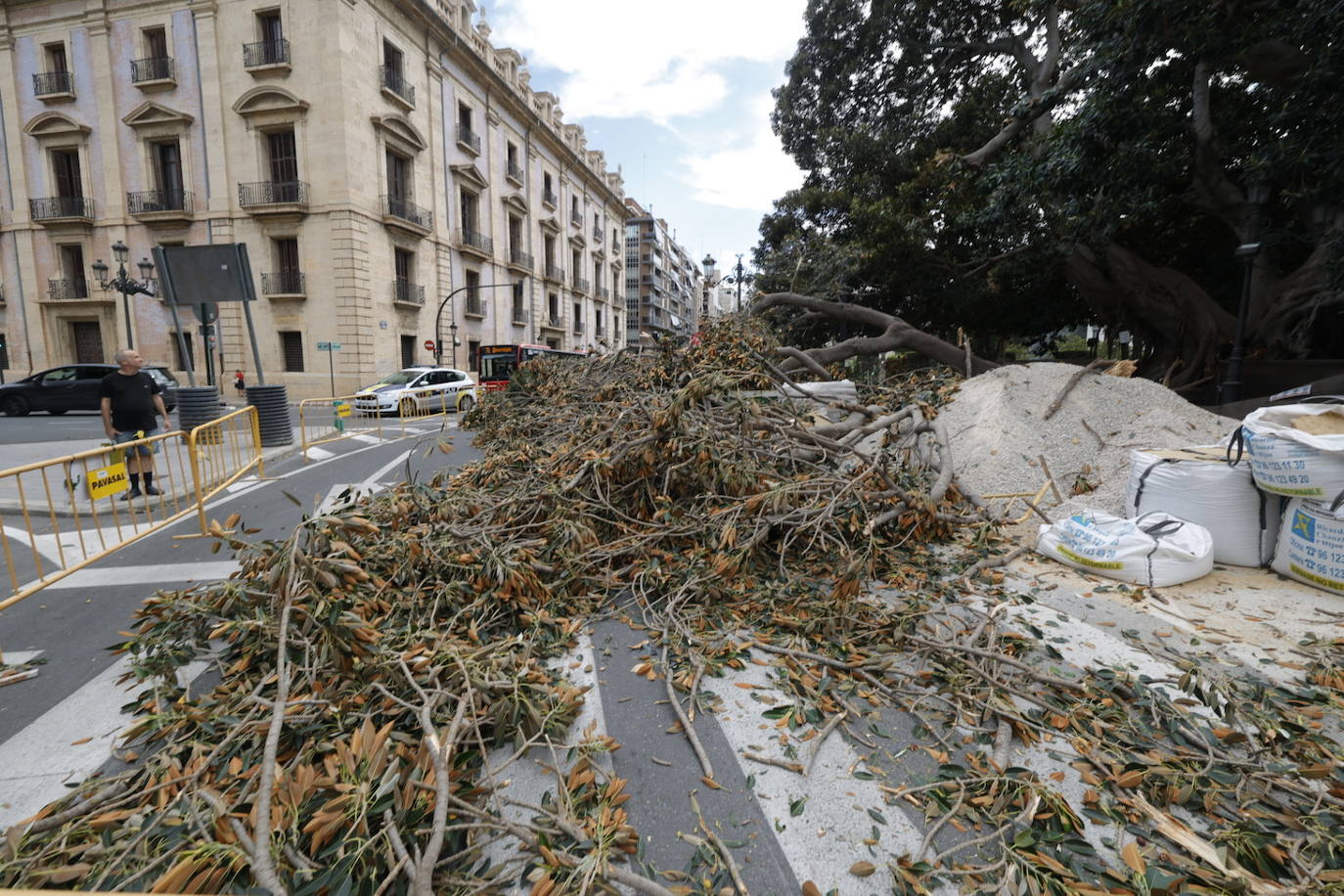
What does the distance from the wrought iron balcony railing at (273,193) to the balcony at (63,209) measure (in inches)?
308

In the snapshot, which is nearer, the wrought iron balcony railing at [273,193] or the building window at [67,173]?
the wrought iron balcony railing at [273,193]

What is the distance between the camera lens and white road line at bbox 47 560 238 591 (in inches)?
169

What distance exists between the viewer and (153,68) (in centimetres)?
2348

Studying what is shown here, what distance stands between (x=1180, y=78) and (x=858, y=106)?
793 centimetres

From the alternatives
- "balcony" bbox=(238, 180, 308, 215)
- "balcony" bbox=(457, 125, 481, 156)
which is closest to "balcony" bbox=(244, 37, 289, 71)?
"balcony" bbox=(238, 180, 308, 215)

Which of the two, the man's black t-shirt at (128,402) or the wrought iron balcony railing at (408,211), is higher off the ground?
the wrought iron balcony railing at (408,211)

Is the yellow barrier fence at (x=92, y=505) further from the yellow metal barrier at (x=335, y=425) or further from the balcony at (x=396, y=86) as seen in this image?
the balcony at (x=396, y=86)

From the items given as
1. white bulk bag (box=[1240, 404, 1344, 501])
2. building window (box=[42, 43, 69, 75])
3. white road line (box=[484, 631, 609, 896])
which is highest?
building window (box=[42, 43, 69, 75])

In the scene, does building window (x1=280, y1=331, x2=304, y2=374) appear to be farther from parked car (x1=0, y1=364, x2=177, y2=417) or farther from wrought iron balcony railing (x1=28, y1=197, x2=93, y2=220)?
wrought iron balcony railing (x1=28, y1=197, x2=93, y2=220)

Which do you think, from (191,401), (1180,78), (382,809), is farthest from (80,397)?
(1180,78)

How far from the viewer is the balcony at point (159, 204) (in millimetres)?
23531

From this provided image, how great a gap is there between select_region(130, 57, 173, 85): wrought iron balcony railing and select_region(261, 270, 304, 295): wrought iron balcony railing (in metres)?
8.90

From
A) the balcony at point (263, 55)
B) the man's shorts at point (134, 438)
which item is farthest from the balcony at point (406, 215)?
the man's shorts at point (134, 438)

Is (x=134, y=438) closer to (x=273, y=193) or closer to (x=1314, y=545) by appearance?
(x=1314, y=545)
